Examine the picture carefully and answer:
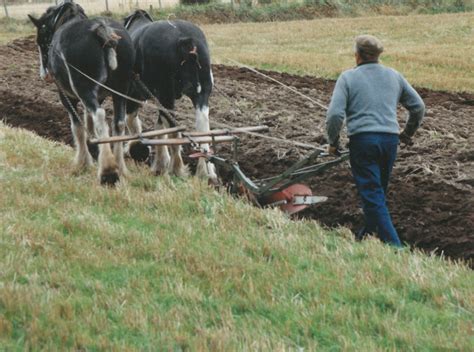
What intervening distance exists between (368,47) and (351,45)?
66.2 ft

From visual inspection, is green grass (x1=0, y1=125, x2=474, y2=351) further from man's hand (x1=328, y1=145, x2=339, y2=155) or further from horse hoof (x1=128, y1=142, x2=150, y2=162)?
horse hoof (x1=128, y1=142, x2=150, y2=162)

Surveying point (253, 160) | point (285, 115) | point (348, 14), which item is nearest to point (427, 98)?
point (285, 115)

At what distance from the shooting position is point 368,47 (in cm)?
686

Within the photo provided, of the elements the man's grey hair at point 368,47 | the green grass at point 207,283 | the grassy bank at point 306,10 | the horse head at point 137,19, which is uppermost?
the man's grey hair at point 368,47

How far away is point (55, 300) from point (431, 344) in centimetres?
225

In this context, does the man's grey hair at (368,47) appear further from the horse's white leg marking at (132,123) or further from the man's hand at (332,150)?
the horse's white leg marking at (132,123)

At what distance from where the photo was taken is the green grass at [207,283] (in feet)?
15.6

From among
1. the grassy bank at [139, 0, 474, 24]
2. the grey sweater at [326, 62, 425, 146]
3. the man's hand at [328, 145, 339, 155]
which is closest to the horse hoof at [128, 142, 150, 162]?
the man's hand at [328, 145, 339, 155]

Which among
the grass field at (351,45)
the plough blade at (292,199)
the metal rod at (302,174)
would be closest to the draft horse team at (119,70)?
the plough blade at (292,199)

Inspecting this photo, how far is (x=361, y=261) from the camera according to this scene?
20.1ft

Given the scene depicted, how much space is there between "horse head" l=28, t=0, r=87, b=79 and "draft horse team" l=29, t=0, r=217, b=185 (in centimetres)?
1

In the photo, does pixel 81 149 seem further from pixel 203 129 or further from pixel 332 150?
pixel 332 150

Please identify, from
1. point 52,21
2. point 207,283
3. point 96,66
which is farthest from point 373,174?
point 52,21

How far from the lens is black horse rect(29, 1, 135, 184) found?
893 centimetres
